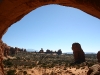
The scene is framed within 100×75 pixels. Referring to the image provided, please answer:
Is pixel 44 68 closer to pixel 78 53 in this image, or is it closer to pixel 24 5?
pixel 78 53

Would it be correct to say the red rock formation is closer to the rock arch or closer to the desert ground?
the rock arch

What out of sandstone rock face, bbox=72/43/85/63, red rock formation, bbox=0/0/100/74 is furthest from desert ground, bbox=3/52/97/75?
red rock formation, bbox=0/0/100/74

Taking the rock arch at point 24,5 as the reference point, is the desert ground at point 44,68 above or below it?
below

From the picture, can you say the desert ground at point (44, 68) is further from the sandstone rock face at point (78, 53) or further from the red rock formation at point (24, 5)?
the red rock formation at point (24, 5)

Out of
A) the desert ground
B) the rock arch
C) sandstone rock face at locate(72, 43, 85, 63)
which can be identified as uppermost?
the rock arch

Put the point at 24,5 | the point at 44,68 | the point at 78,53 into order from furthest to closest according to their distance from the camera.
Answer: the point at 78,53 → the point at 44,68 → the point at 24,5

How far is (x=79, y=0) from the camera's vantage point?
215 inches

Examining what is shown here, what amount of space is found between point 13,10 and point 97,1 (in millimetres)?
3889

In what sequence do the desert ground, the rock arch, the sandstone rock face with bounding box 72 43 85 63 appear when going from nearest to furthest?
the rock arch, the desert ground, the sandstone rock face with bounding box 72 43 85 63

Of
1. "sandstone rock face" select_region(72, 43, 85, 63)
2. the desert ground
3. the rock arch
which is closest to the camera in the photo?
the rock arch

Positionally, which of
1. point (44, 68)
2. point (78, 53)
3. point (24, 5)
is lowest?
point (44, 68)

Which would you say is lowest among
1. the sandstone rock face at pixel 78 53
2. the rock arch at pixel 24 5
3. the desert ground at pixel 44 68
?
the desert ground at pixel 44 68

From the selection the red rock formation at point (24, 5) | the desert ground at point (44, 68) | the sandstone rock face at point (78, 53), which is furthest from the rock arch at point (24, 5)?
the sandstone rock face at point (78, 53)

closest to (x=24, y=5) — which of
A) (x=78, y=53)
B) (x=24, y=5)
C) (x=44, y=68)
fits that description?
(x=24, y=5)
